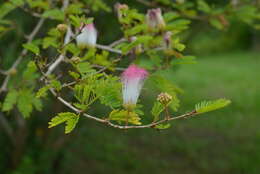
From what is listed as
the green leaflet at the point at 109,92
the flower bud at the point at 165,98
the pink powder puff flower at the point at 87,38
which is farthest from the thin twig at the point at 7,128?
the flower bud at the point at 165,98

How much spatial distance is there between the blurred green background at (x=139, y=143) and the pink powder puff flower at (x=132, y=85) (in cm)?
66

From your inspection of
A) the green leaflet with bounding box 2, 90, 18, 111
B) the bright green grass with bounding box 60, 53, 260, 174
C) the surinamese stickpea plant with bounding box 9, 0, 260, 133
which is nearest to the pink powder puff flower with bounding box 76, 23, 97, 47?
the surinamese stickpea plant with bounding box 9, 0, 260, 133

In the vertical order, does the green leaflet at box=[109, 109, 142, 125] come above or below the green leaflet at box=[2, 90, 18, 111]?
below

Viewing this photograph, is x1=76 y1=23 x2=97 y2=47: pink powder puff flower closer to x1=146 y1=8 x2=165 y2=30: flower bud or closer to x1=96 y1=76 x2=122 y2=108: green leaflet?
x1=146 y1=8 x2=165 y2=30: flower bud

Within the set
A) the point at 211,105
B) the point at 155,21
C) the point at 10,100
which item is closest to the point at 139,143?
the point at 10,100

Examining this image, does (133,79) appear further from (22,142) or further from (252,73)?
(252,73)

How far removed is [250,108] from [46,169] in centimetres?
602

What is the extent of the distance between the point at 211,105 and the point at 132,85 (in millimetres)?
274

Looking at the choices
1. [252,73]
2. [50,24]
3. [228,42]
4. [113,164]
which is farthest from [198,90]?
[228,42]

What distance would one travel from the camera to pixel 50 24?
13.3 feet

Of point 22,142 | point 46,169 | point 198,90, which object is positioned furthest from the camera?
point 198,90

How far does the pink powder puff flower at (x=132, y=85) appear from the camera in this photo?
150 cm

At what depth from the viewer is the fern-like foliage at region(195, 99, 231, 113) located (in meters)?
1.36

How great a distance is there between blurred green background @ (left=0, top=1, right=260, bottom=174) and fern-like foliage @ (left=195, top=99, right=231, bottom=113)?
0.82 meters
